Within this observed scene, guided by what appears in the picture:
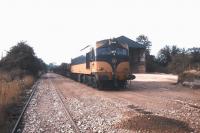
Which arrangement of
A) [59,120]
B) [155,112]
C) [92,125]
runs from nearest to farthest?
[92,125], [59,120], [155,112]

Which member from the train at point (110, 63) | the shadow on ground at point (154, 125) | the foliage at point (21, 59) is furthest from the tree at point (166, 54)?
the shadow on ground at point (154, 125)

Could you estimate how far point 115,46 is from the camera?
81.6 ft

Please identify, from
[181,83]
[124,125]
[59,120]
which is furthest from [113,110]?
[181,83]

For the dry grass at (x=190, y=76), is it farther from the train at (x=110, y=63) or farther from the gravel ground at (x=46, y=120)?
the gravel ground at (x=46, y=120)

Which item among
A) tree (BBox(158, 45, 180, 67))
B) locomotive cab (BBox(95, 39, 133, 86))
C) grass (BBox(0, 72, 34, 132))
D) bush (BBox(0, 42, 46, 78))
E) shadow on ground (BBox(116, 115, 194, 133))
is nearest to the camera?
shadow on ground (BBox(116, 115, 194, 133))

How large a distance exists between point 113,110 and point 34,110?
3.60 metres

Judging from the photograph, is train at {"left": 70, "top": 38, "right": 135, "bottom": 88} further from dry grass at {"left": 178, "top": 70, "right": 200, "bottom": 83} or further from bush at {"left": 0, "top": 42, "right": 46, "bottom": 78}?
bush at {"left": 0, "top": 42, "right": 46, "bottom": 78}

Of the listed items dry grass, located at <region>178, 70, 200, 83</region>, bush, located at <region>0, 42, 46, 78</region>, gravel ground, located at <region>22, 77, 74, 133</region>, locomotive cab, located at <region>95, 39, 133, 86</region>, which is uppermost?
bush, located at <region>0, 42, 46, 78</region>

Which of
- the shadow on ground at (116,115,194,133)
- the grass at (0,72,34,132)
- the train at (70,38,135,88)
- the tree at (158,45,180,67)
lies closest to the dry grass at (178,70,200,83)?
the train at (70,38,135,88)

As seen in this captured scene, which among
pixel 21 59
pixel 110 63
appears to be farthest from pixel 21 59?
pixel 110 63

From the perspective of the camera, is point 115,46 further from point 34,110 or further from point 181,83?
point 34,110

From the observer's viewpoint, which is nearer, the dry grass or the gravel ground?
the gravel ground

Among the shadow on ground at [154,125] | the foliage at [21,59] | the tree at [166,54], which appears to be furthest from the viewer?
the tree at [166,54]

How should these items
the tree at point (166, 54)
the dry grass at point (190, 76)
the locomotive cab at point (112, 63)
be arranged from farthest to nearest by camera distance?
the tree at point (166, 54) → the dry grass at point (190, 76) → the locomotive cab at point (112, 63)
